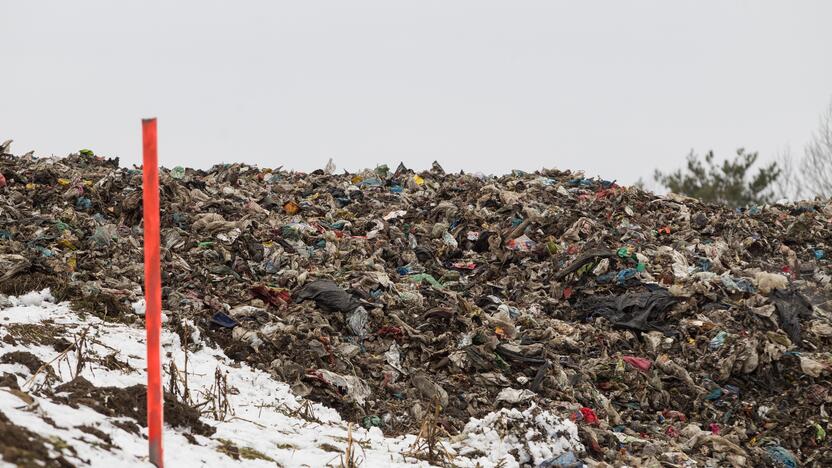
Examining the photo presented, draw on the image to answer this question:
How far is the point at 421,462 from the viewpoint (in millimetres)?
4773

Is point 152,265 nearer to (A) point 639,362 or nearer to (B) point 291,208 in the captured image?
(A) point 639,362

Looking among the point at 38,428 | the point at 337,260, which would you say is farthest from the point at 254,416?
the point at 337,260

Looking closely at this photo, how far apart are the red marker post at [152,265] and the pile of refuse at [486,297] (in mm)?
2311

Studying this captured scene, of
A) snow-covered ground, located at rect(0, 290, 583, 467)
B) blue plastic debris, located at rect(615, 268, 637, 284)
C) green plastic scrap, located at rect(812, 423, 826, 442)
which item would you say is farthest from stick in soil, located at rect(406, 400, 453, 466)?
blue plastic debris, located at rect(615, 268, 637, 284)

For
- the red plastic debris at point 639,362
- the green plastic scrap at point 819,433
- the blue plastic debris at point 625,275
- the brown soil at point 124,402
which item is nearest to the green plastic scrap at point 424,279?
the blue plastic debris at point 625,275

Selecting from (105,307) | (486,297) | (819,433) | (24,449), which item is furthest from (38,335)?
(819,433)

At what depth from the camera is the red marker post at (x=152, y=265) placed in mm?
3365

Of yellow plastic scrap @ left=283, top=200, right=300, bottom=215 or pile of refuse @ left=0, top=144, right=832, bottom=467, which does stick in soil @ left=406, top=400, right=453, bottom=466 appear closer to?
pile of refuse @ left=0, top=144, right=832, bottom=467

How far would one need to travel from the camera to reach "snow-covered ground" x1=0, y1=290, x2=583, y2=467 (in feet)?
12.1

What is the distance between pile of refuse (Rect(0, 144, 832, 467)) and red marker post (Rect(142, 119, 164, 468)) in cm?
231

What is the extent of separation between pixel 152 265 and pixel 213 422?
1.70m

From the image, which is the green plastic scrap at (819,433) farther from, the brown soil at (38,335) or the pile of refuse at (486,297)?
the brown soil at (38,335)

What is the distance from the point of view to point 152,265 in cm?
338

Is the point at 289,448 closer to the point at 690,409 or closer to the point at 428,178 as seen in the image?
the point at 690,409
